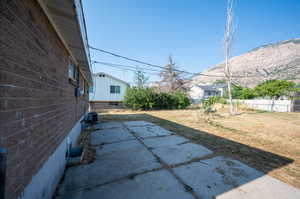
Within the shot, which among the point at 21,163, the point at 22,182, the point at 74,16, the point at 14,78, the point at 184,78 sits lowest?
the point at 22,182

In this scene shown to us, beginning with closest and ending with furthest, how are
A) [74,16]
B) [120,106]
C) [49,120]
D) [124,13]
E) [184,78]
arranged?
[74,16] → [49,120] → [124,13] → [120,106] → [184,78]

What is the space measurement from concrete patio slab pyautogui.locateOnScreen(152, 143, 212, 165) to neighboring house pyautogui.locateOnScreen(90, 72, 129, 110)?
1260 cm

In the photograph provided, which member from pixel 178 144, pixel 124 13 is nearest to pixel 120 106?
pixel 124 13

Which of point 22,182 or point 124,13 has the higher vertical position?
point 124,13

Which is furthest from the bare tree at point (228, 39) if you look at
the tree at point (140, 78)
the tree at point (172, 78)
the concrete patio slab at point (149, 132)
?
the tree at point (140, 78)

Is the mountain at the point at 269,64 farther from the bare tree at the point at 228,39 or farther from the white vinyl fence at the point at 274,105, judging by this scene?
the bare tree at the point at 228,39

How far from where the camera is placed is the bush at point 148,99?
12508mm

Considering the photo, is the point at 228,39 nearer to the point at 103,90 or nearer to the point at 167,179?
the point at 167,179

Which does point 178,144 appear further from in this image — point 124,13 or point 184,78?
point 184,78

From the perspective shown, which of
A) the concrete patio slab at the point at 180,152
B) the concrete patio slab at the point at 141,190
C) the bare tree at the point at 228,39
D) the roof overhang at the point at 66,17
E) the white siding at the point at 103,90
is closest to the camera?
the roof overhang at the point at 66,17

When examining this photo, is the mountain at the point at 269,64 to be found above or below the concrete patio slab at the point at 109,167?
above

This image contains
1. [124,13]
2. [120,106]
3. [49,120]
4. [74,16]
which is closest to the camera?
[74,16]

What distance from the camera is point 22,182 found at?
3.34 ft

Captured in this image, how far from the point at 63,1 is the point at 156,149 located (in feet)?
10.6
